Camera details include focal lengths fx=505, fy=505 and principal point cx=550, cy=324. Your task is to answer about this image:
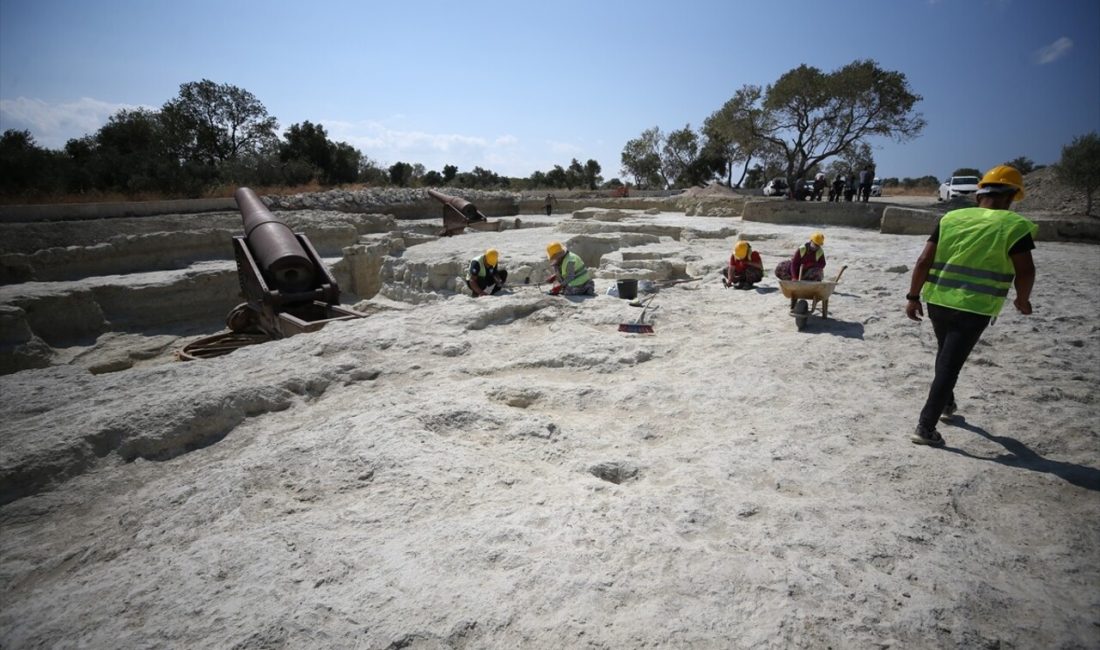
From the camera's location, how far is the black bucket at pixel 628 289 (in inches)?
251

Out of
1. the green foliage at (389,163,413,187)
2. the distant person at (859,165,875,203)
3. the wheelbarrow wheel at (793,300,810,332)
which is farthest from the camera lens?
the green foliage at (389,163,413,187)

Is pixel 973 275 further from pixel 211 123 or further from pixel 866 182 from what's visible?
pixel 211 123

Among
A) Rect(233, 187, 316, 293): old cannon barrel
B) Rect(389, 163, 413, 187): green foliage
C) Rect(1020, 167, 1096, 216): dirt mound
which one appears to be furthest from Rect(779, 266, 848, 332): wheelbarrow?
Rect(389, 163, 413, 187): green foliage

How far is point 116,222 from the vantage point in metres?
13.6

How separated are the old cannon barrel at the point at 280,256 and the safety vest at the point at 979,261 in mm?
7282

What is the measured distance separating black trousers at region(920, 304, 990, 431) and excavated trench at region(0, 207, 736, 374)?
5.12 metres

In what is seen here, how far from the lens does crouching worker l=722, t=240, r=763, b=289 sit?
271 inches

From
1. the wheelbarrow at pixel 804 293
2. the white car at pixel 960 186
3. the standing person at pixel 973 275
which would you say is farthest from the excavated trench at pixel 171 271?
the white car at pixel 960 186

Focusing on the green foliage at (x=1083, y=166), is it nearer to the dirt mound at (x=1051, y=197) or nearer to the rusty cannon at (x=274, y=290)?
the dirt mound at (x=1051, y=197)

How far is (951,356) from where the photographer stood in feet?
9.25

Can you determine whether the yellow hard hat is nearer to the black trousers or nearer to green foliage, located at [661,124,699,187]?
the black trousers

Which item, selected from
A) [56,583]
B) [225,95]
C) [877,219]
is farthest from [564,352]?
[225,95]

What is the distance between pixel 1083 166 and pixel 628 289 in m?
21.0

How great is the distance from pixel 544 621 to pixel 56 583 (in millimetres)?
1814
